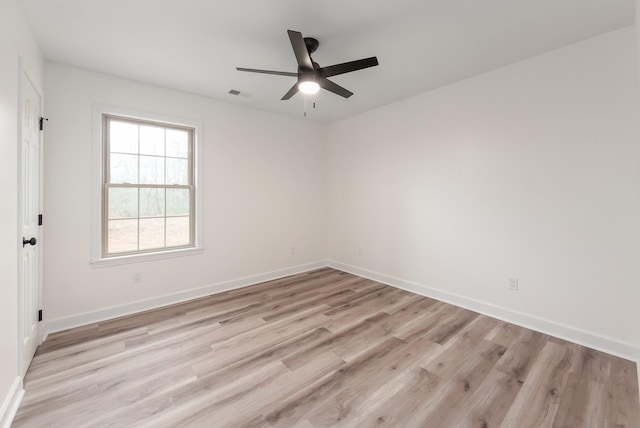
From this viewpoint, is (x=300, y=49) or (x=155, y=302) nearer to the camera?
(x=300, y=49)

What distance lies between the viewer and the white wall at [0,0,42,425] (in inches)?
60.7

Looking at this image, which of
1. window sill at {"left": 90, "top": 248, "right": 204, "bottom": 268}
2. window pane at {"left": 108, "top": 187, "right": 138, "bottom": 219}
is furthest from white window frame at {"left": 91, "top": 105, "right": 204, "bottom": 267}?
window pane at {"left": 108, "top": 187, "right": 138, "bottom": 219}

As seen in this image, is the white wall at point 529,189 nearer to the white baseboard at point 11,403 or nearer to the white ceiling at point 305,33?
the white ceiling at point 305,33

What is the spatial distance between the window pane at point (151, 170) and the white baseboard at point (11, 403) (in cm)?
209

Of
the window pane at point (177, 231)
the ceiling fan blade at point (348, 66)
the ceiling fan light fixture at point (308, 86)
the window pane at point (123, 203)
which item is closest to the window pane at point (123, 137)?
the window pane at point (123, 203)

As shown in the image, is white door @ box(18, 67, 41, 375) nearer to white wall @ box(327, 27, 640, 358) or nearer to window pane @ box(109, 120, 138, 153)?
window pane @ box(109, 120, 138, 153)

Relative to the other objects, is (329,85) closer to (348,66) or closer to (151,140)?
(348,66)

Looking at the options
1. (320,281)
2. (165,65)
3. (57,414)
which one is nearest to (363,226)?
(320,281)

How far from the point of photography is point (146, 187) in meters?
3.21

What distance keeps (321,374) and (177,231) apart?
2564mm

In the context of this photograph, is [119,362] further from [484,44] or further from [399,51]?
[484,44]

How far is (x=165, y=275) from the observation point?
3.32 meters

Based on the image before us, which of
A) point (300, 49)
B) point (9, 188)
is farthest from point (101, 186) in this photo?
point (300, 49)

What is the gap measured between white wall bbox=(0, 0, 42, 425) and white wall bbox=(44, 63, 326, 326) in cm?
103
